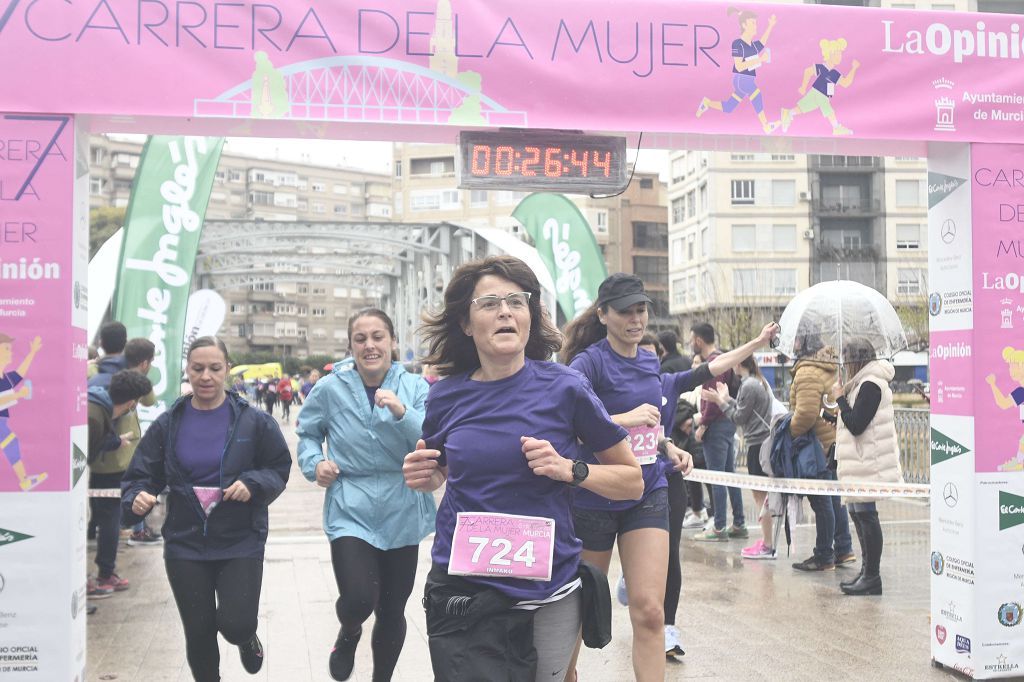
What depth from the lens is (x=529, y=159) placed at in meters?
6.16

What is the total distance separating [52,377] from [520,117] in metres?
2.72

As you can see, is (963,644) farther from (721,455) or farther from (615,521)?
(721,455)

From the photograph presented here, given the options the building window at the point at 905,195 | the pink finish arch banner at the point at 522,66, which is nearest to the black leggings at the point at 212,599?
the pink finish arch banner at the point at 522,66

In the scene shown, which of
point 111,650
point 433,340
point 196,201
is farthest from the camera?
point 196,201

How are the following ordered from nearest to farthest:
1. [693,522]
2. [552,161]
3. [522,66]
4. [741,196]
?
[522,66] < [552,161] < [693,522] < [741,196]

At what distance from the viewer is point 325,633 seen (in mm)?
7562

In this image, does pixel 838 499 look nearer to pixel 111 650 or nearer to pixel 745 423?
pixel 745 423

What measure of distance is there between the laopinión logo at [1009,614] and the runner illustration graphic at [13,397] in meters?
5.19

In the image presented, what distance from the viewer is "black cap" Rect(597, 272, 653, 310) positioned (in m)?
5.54

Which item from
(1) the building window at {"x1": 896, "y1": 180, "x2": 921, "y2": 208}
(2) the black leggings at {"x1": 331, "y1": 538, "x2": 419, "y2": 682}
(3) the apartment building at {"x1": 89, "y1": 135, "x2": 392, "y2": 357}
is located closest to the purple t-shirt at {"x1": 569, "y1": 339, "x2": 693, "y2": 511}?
(2) the black leggings at {"x1": 331, "y1": 538, "x2": 419, "y2": 682}

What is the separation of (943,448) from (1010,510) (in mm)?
504

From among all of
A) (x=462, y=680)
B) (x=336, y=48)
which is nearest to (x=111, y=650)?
(x=336, y=48)

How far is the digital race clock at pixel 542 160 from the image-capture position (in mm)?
6090

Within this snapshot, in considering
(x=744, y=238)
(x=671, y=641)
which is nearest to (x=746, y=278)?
(x=744, y=238)
